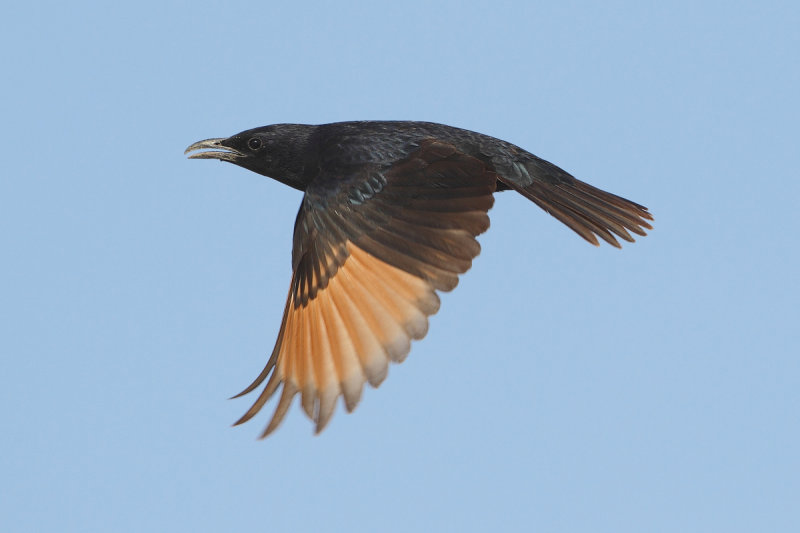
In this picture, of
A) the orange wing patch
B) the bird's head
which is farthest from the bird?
the bird's head

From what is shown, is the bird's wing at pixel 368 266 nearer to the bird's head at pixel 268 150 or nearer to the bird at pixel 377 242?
the bird at pixel 377 242

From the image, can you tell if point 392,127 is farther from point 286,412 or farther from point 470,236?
point 286,412

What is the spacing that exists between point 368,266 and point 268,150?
6.58ft

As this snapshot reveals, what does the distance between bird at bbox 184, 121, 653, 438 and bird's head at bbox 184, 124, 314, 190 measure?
0.34 metres

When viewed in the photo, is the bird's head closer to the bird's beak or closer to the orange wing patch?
the bird's beak

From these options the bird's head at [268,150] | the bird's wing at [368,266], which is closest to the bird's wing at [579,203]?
the bird's wing at [368,266]

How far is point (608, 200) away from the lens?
23.9 feet

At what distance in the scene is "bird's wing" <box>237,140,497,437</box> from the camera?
218 inches

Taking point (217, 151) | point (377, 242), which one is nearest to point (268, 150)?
point (217, 151)

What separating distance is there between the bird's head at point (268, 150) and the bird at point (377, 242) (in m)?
0.34

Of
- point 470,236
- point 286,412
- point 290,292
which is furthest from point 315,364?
point 470,236

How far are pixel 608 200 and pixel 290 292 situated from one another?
2.50 meters

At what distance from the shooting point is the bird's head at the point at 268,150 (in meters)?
7.47

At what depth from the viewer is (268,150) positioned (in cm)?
752
